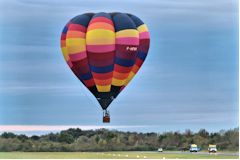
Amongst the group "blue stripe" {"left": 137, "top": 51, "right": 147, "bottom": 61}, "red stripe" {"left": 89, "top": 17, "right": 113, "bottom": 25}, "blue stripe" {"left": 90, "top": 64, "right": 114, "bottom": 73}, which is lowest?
"blue stripe" {"left": 90, "top": 64, "right": 114, "bottom": 73}

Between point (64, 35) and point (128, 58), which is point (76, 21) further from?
point (128, 58)

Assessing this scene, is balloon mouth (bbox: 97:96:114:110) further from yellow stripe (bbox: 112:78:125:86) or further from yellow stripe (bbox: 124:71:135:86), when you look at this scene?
yellow stripe (bbox: 124:71:135:86)

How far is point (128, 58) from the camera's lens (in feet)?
147

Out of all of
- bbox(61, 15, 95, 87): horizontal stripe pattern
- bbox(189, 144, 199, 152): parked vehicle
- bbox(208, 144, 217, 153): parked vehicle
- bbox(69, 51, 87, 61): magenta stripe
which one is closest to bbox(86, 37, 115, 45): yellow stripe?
bbox(61, 15, 95, 87): horizontal stripe pattern

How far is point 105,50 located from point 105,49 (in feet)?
0.22

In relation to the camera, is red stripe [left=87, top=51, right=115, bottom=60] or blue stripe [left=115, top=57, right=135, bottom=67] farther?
blue stripe [left=115, top=57, right=135, bottom=67]

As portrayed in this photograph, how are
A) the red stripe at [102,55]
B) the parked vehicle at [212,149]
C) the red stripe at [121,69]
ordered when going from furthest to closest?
the parked vehicle at [212,149] < the red stripe at [121,69] < the red stripe at [102,55]

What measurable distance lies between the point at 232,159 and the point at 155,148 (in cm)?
2000

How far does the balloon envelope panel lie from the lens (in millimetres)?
44281

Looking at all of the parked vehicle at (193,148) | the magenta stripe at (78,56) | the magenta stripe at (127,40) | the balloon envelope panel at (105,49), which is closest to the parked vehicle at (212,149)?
the parked vehicle at (193,148)

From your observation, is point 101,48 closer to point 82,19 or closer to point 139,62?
point 82,19

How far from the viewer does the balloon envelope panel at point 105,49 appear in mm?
44281

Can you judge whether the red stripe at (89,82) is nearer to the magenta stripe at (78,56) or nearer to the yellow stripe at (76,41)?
the magenta stripe at (78,56)

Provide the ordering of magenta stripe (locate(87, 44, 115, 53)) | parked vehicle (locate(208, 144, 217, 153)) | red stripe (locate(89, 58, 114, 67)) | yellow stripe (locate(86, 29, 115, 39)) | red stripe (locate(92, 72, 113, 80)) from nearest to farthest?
1. yellow stripe (locate(86, 29, 115, 39))
2. magenta stripe (locate(87, 44, 115, 53))
3. red stripe (locate(89, 58, 114, 67))
4. red stripe (locate(92, 72, 113, 80))
5. parked vehicle (locate(208, 144, 217, 153))
